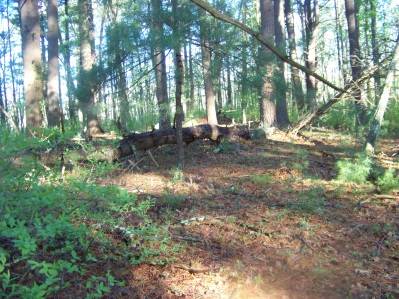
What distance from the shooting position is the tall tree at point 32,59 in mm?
9164

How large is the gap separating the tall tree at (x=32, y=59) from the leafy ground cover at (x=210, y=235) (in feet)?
11.1

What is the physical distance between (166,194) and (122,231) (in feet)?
6.21

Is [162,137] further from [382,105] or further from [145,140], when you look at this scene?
[382,105]

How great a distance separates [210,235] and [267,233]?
0.81 meters

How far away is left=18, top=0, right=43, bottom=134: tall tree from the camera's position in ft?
30.1

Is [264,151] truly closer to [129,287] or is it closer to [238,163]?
[238,163]

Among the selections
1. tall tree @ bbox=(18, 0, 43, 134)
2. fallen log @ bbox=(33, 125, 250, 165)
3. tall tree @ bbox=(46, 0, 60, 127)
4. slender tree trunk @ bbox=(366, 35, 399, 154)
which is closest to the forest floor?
fallen log @ bbox=(33, 125, 250, 165)

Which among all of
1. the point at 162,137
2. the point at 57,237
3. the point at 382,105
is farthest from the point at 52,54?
the point at 382,105

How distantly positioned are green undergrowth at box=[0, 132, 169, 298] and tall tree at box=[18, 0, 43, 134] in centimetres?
617

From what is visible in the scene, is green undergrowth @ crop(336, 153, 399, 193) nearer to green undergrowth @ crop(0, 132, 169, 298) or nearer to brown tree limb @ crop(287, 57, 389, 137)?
brown tree limb @ crop(287, 57, 389, 137)

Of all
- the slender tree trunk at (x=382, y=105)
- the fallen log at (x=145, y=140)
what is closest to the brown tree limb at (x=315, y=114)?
the slender tree trunk at (x=382, y=105)

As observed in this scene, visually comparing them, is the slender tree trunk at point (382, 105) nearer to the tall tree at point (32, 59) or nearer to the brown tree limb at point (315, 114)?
the brown tree limb at point (315, 114)

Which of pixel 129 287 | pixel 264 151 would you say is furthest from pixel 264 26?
pixel 129 287

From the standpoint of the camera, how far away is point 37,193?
114 inches
